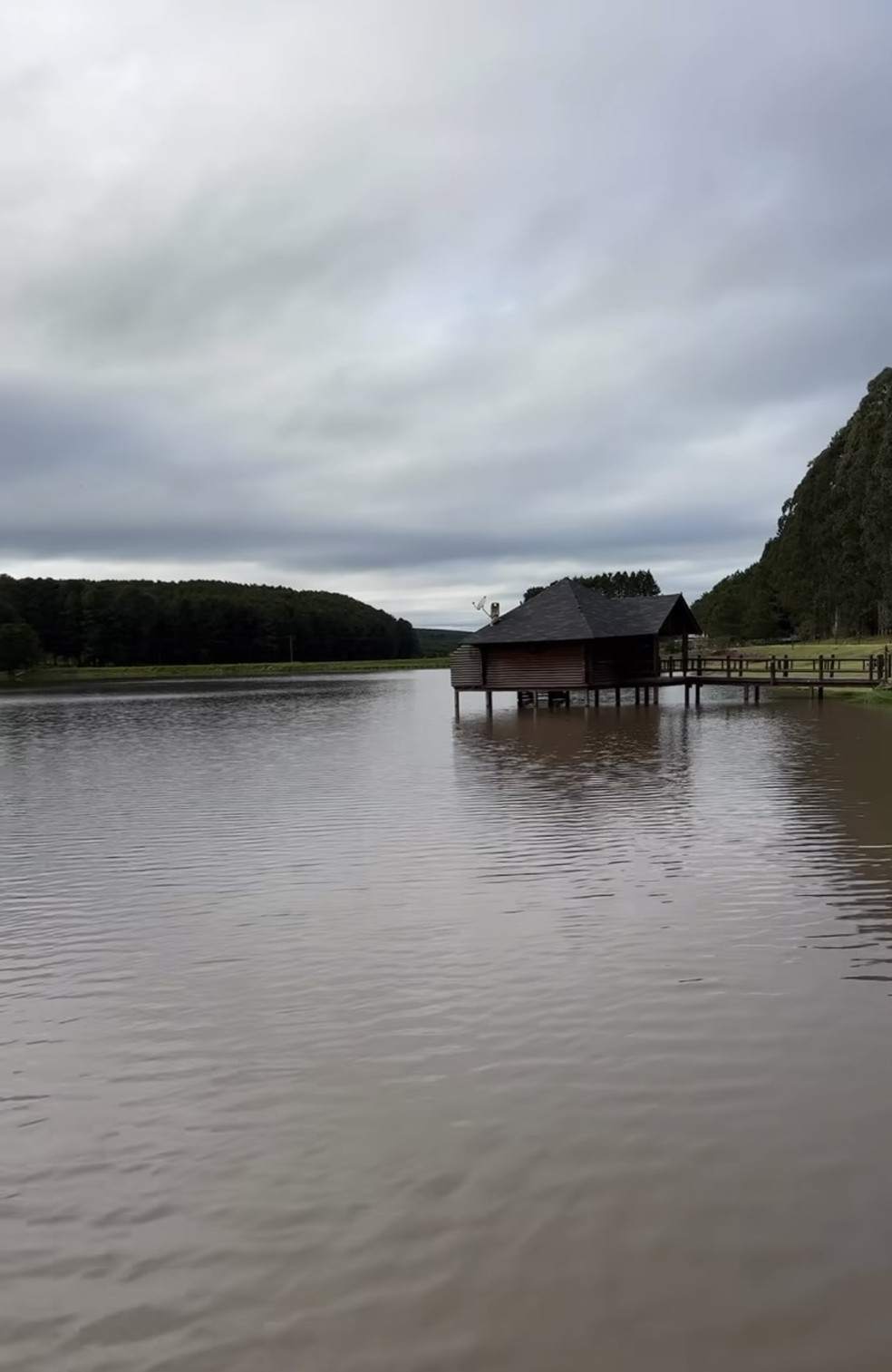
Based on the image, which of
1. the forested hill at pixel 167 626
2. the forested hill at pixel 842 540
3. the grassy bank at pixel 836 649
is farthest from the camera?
the forested hill at pixel 167 626

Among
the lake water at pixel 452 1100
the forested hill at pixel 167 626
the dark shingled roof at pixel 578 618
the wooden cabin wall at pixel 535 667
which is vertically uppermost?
the forested hill at pixel 167 626

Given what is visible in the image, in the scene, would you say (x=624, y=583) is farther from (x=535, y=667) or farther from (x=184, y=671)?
(x=535, y=667)

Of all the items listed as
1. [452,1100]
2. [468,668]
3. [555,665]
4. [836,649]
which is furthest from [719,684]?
[452,1100]

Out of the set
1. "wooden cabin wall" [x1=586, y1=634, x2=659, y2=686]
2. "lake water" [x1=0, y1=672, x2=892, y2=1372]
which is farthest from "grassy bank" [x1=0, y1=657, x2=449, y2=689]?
"lake water" [x1=0, y1=672, x2=892, y2=1372]

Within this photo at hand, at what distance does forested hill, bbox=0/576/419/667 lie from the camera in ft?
410

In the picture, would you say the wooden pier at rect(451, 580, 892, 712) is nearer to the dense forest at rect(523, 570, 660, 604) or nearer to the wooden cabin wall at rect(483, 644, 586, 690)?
the wooden cabin wall at rect(483, 644, 586, 690)

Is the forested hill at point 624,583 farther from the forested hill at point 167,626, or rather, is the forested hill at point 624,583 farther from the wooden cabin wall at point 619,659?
the wooden cabin wall at point 619,659

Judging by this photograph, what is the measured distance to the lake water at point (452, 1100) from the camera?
143 inches

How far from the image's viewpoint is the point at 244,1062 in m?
5.96

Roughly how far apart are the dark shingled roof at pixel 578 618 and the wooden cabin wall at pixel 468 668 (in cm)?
109

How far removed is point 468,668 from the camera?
38.6 m

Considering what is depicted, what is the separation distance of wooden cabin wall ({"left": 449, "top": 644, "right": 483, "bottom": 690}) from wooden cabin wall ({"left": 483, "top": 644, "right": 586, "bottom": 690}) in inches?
15.1

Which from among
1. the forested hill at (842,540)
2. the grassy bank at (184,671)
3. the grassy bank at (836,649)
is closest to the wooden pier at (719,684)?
the grassy bank at (836,649)

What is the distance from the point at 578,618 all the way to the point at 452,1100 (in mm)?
31450
